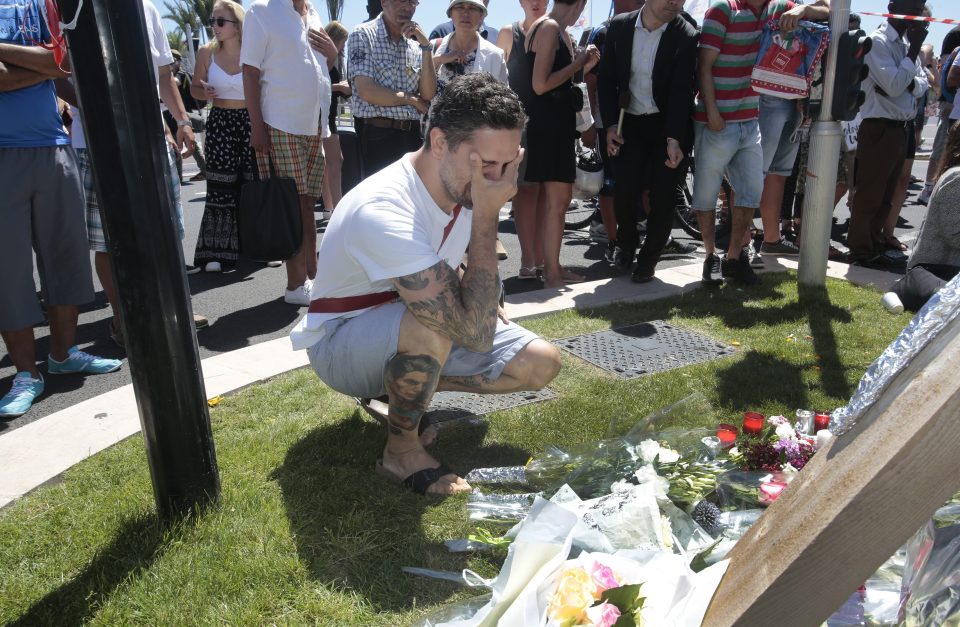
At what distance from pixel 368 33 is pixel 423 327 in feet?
10.5

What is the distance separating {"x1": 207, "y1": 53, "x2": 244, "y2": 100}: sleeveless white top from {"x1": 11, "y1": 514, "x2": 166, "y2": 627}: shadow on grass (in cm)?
407

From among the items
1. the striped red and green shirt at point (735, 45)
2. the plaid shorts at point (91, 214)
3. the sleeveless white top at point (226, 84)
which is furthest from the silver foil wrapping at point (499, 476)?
the sleeveless white top at point (226, 84)

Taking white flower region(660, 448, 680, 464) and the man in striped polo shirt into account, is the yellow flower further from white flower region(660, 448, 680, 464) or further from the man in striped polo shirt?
the man in striped polo shirt

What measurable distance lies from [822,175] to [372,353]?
3.76 m

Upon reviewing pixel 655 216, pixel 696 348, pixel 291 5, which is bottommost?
pixel 696 348

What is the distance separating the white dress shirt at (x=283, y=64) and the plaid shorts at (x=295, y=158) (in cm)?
6

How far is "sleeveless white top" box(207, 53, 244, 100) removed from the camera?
5641mm

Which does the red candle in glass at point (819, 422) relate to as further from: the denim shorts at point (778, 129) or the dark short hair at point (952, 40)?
the dark short hair at point (952, 40)

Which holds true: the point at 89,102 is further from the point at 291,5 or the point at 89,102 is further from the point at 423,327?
the point at 291,5

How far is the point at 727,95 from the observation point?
5.12 metres

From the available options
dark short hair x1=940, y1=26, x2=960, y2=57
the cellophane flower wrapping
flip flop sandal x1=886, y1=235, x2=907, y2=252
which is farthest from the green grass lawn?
dark short hair x1=940, y1=26, x2=960, y2=57

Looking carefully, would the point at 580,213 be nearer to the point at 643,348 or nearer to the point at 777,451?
the point at 643,348

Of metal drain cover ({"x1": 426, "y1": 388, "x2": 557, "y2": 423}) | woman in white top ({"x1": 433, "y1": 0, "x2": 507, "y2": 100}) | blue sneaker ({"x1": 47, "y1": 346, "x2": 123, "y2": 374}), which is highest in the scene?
woman in white top ({"x1": 433, "y1": 0, "x2": 507, "y2": 100})

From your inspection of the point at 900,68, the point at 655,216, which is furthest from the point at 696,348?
the point at 900,68
